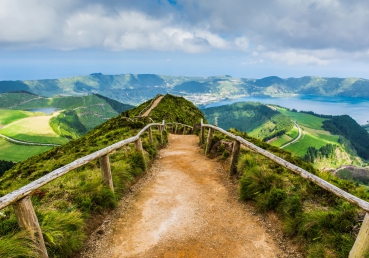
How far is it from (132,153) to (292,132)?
598 ft

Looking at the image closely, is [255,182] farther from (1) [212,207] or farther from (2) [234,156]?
(2) [234,156]

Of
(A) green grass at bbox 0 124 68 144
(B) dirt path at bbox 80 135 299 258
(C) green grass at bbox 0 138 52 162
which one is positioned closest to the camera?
(B) dirt path at bbox 80 135 299 258

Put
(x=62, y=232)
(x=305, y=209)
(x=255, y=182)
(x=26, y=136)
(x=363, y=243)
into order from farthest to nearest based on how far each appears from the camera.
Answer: (x=26, y=136)
(x=255, y=182)
(x=305, y=209)
(x=62, y=232)
(x=363, y=243)

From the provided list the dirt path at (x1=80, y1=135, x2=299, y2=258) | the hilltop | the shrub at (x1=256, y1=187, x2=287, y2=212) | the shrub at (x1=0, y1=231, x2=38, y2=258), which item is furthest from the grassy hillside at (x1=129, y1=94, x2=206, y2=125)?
the shrub at (x1=0, y1=231, x2=38, y2=258)

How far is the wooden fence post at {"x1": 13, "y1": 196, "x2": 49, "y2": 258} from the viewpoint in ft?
12.1

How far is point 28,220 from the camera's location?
12.4ft

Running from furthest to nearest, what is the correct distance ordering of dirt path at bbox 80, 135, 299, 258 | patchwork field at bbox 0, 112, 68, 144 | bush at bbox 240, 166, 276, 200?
patchwork field at bbox 0, 112, 68, 144, bush at bbox 240, 166, 276, 200, dirt path at bbox 80, 135, 299, 258

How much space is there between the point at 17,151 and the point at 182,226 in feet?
481

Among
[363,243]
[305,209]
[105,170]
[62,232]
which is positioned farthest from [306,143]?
[62,232]

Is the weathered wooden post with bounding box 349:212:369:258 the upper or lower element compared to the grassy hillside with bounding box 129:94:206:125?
upper

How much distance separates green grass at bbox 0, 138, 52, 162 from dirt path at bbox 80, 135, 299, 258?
128 metres

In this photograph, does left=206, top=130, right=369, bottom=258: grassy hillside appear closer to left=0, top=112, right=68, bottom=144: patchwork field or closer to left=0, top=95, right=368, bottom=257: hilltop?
left=0, top=95, right=368, bottom=257: hilltop

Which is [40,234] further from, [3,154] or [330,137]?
[330,137]

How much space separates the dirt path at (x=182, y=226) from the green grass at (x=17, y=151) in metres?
128
